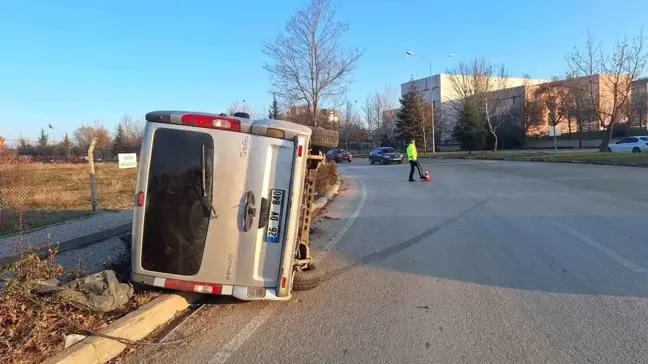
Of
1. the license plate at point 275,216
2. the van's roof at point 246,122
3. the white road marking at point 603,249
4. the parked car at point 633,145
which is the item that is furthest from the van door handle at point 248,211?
the parked car at point 633,145

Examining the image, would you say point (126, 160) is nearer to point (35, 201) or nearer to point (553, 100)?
point (35, 201)

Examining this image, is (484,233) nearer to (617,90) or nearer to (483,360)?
(483,360)

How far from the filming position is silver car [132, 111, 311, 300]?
14.6 ft

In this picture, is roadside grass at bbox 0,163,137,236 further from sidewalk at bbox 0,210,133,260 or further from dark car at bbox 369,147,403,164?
dark car at bbox 369,147,403,164

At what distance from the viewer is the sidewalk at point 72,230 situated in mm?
7613

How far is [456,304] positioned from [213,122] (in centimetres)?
296

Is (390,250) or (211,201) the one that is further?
(390,250)

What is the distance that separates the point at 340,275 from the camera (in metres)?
6.12

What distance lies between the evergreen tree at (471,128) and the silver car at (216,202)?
59344 mm

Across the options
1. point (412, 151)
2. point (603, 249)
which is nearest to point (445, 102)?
point (412, 151)

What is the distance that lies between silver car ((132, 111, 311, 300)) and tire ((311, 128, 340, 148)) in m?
0.92

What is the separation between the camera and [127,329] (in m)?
4.12

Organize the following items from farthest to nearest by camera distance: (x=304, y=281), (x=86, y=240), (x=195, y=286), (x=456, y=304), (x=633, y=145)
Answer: (x=633, y=145), (x=86, y=240), (x=304, y=281), (x=456, y=304), (x=195, y=286)

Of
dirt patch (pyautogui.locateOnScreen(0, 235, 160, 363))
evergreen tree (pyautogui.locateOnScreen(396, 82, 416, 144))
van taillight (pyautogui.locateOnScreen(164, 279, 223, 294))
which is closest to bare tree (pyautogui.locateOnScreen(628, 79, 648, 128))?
evergreen tree (pyautogui.locateOnScreen(396, 82, 416, 144))
